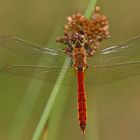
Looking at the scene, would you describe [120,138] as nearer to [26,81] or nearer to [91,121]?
[26,81]

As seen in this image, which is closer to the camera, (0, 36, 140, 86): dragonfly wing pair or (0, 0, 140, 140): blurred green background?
(0, 36, 140, 86): dragonfly wing pair

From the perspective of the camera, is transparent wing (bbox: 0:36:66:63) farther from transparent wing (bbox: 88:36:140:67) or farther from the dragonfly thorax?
transparent wing (bbox: 88:36:140:67)

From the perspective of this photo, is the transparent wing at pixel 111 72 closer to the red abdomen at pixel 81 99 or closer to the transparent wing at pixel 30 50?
the red abdomen at pixel 81 99

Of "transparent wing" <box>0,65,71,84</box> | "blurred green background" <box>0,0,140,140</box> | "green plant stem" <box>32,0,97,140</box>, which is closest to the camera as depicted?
"green plant stem" <box>32,0,97,140</box>

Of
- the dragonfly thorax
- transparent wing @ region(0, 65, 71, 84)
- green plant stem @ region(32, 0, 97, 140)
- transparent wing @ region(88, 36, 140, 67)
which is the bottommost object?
green plant stem @ region(32, 0, 97, 140)

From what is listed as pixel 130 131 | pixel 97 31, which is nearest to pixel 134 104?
pixel 130 131

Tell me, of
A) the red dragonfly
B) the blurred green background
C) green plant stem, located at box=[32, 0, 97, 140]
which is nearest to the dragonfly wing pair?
the red dragonfly
